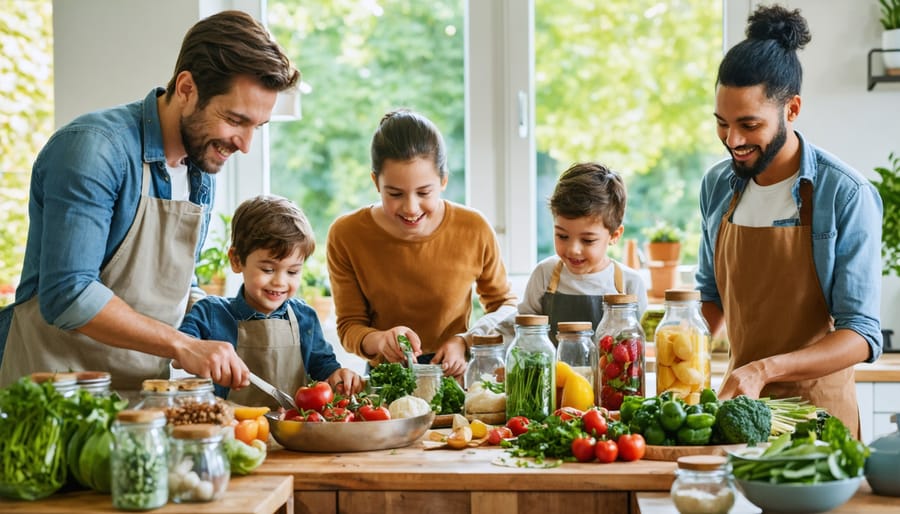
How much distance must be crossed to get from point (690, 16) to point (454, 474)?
10.8ft

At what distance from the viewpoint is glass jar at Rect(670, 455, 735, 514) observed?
181cm

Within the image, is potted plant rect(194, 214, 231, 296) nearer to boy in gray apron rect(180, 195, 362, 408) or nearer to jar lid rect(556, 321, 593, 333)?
boy in gray apron rect(180, 195, 362, 408)

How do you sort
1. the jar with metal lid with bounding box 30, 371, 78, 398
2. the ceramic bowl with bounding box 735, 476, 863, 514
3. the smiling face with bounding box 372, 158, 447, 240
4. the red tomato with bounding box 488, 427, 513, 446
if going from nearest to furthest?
the ceramic bowl with bounding box 735, 476, 863, 514
the jar with metal lid with bounding box 30, 371, 78, 398
the red tomato with bounding box 488, 427, 513, 446
the smiling face with bounding box 372, 158, 447, 240

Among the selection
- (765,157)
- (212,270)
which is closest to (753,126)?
(765,157)

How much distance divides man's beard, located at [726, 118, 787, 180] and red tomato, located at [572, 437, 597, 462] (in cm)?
107

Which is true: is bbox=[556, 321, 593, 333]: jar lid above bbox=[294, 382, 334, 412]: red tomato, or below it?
above

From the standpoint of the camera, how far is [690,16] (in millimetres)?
4750

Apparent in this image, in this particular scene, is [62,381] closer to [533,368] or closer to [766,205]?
[533,368]

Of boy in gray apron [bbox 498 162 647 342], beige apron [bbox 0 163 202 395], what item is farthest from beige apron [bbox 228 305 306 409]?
boy in gray apron [bbox 498 162 647 342]

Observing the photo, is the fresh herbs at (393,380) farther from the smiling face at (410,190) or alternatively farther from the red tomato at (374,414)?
the smiling face at (410,190)

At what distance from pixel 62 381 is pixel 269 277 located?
93 centimetres

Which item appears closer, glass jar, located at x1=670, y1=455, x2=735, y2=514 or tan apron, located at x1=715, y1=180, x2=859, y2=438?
glass jar, located at x1=670, y1=455, x2=735, y2=514

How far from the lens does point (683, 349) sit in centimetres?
251

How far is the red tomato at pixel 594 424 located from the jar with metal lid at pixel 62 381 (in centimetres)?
113
